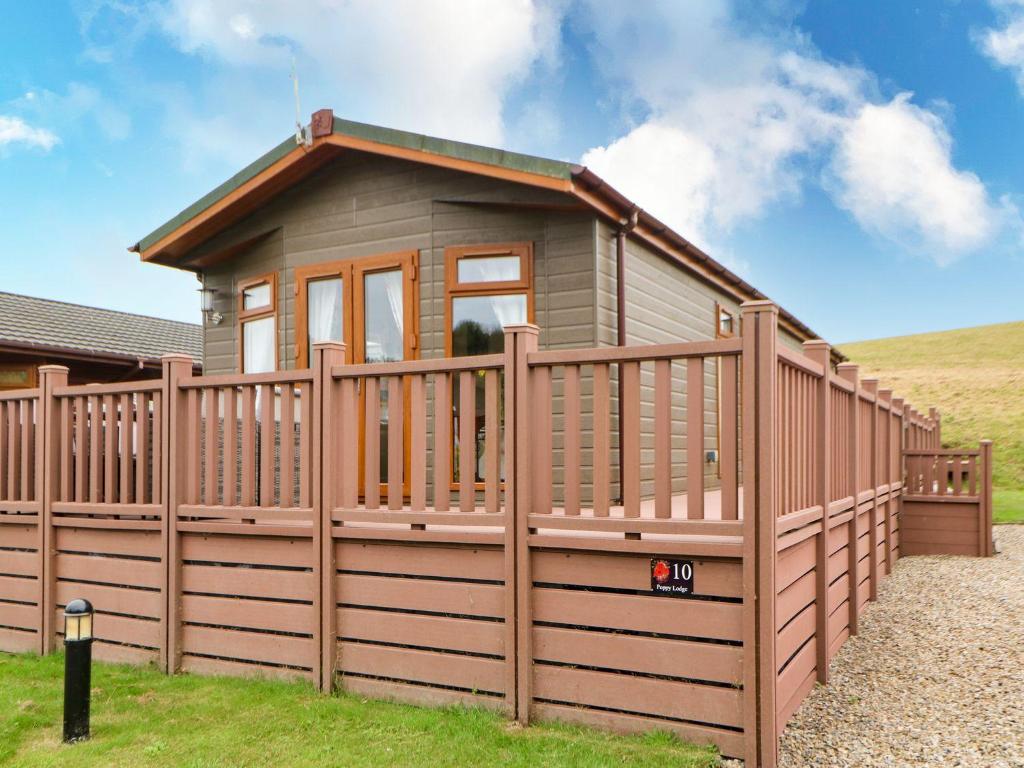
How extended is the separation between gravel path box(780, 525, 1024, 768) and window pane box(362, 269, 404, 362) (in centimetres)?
419

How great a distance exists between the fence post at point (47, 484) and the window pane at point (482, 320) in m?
2.93

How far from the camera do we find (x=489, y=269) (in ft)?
22.0

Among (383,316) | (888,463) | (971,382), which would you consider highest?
(971,382)

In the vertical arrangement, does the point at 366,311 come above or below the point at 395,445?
above

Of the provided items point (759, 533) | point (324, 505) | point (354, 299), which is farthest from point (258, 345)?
point (759, 533)

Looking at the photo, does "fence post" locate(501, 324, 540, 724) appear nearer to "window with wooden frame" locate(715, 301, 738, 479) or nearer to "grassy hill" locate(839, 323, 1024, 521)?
"window with wooden frame" locate(715, 301, 738, 479)

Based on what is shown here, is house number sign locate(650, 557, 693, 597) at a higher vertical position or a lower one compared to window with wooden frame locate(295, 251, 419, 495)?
lower

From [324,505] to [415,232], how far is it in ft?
10.1

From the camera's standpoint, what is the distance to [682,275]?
843 centimetres

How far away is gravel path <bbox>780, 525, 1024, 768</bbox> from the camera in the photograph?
13.1 ft

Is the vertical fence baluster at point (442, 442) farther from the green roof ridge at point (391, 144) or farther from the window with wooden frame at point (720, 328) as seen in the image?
the window with wooden frame at point (720, 328)

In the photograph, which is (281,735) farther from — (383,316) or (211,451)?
(383,316)

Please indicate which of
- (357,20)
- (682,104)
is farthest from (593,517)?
(682,104)

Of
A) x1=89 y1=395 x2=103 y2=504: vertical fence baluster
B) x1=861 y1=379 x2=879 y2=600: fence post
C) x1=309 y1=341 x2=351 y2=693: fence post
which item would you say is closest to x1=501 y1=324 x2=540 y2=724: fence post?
x1=309 y1=341 x2=351 y2=693: fence post
